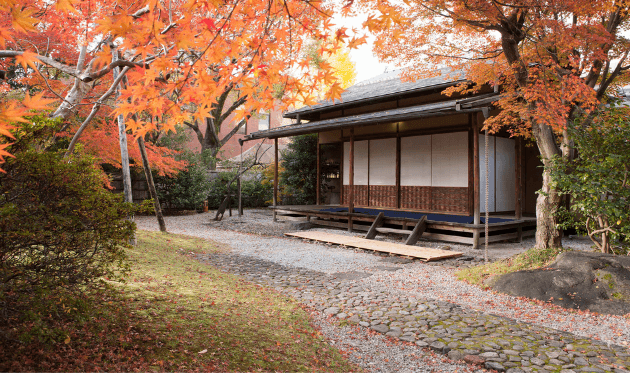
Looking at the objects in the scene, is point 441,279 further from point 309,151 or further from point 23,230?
Answer: point 309,151

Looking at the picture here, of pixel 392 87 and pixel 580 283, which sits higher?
pixel 392 87

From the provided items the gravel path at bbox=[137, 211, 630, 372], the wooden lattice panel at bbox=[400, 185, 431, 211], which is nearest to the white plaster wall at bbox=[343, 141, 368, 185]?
the wooden lattice panel at bbox=[400, 185, 431, 211]

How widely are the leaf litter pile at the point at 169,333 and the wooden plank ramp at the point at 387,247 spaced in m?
3.78

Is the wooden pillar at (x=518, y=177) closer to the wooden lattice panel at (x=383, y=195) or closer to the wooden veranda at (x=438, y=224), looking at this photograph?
the wooden veranda at (x=438, y=224)

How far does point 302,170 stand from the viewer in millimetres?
17406

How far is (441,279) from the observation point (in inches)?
252

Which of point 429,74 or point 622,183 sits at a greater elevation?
point 429,74

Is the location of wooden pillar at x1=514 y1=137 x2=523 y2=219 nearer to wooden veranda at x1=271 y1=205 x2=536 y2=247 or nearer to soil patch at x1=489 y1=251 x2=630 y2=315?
wooden veranda at x1=271 y1=205 x2=536 y2=247

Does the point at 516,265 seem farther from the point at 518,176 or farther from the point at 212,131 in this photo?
the point at 212,131

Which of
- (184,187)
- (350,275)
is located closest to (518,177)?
(350,275)

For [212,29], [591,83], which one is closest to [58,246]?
[212,29]

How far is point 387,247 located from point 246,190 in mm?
12329

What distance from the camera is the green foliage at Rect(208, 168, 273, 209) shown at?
19556mm

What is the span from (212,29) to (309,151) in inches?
539
